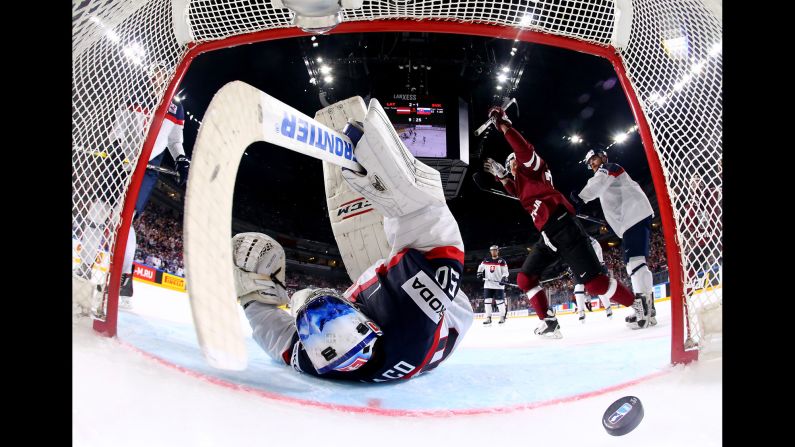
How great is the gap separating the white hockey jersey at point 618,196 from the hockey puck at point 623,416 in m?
1.07

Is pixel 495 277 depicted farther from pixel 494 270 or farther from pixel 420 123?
pixel 420 123

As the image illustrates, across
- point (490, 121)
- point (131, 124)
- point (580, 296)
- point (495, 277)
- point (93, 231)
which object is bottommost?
point (495, 277)

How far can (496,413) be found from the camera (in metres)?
0.89

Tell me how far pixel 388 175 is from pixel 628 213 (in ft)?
4.34

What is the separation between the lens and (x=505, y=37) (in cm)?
117

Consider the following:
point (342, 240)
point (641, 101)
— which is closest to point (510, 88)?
point (641, 101)

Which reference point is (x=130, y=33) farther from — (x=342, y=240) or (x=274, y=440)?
(x=274, y=440)

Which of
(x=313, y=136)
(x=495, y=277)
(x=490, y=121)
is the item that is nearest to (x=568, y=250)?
(x=490, y=121)

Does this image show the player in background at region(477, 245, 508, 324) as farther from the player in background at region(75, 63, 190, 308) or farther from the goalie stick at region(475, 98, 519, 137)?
the player in background at region(75, 63, 190, 308)

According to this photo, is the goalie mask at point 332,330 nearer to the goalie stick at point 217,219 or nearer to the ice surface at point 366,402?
the ice surface at point 366,402

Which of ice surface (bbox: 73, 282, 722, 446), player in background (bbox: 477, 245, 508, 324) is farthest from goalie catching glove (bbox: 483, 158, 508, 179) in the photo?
player in background (bbox: 477, 245, 508, 324)

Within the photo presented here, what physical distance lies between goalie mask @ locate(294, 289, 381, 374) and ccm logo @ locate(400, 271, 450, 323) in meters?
0.10

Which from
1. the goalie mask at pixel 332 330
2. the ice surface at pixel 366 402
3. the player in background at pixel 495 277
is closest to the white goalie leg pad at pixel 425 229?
the goalie mask at pixel 332 330

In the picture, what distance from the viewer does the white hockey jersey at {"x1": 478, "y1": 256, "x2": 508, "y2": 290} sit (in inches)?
126
